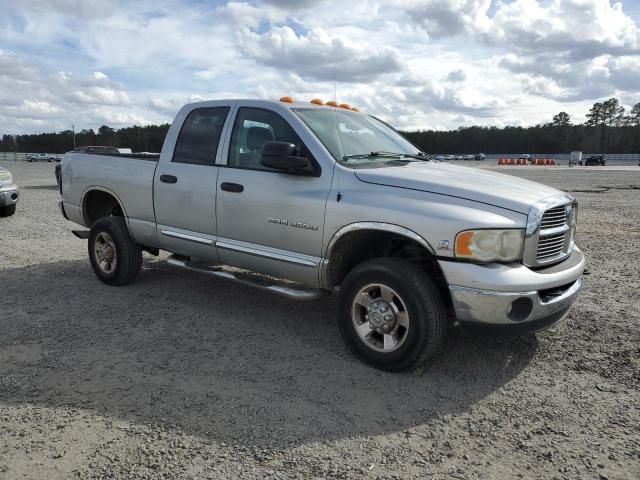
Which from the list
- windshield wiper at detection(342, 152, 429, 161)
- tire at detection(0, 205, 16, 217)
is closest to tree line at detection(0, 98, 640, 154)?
tire at detection(0, 205, 16, 217)

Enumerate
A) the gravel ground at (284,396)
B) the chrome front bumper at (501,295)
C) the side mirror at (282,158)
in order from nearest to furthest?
the gravel ground at (284,396)
the chrome front bumper at (501,295)
the side mirror at (282,158)

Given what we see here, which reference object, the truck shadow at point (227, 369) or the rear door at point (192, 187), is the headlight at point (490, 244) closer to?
the truck shadow at point (227, 369)

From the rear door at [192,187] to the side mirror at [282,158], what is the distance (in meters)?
0.88

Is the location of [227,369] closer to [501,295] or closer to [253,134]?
[501,295]

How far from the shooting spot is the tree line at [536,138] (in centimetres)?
9788

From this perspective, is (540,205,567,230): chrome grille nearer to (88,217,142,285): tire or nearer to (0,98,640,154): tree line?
(88,217,142,285): tire

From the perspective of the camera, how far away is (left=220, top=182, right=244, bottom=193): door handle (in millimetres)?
4648

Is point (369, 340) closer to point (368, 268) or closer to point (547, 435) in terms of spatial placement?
point (368, 268)

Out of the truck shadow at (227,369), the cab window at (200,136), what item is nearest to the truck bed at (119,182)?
the cab window at (200,136)

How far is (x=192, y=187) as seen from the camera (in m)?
→ 5.04

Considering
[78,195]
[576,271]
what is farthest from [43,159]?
[576,271]

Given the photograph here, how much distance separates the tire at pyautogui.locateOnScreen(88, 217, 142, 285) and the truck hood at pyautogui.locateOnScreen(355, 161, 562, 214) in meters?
3.01

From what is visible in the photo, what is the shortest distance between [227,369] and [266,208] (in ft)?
4.39

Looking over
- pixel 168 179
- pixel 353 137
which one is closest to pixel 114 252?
pixel 168 179
